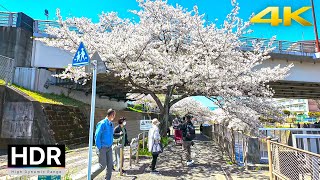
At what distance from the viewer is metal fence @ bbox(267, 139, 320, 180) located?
366cm

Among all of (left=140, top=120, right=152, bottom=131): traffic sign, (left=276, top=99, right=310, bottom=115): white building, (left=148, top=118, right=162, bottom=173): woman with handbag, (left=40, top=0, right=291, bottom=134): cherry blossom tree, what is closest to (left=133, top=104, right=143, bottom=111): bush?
(left=40, top=0, right=291, bottom=134): cherry blossom tree

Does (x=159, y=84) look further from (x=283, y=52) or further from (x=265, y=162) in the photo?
(x=283, y=52)

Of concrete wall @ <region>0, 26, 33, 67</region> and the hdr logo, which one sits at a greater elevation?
concrete wall @ <region>0, 26, 33, 67</region>

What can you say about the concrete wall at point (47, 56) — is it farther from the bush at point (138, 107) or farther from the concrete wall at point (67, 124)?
the bush at point (138, 107)

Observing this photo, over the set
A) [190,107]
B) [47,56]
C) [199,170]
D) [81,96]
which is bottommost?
[199,170]

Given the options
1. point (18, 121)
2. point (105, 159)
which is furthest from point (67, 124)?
point (105, 159)

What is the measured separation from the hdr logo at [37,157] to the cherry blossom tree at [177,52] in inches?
254

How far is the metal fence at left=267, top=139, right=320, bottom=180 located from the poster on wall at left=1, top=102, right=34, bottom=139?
10.1 m

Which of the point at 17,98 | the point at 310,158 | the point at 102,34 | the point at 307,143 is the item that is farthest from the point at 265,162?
the point at 17,98

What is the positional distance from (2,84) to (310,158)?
1296 centimetres

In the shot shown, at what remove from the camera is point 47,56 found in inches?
660

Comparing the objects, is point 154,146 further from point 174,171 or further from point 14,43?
point 14,43

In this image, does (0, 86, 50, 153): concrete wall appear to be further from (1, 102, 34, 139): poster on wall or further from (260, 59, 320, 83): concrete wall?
(260, 59, 320, 83): concrete wall

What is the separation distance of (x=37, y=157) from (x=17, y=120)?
8773mm
